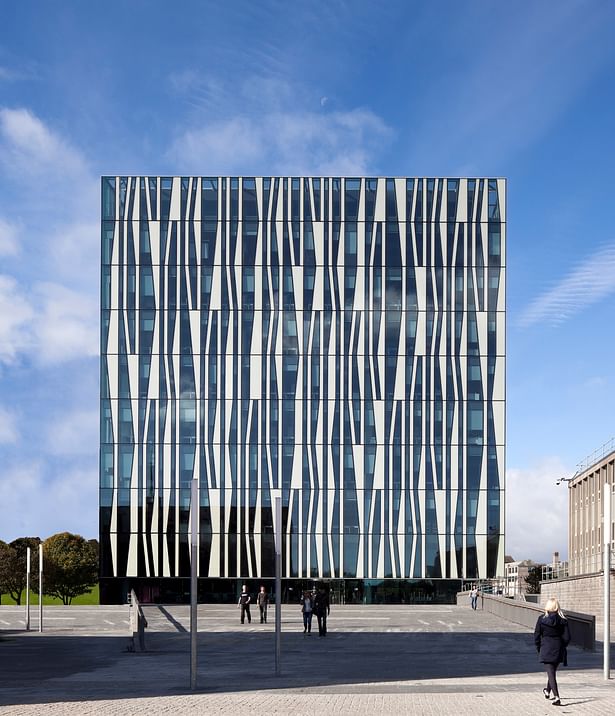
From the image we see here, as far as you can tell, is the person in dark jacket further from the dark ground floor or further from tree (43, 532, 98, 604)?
tree (43, 532, 98, 604)

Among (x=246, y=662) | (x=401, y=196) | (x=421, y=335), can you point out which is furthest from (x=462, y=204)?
(x=246, y=662)

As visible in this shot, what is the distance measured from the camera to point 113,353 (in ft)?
290

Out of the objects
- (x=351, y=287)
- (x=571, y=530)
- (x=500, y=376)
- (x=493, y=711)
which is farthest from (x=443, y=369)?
(x=493, y=711)

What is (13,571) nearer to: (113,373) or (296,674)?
(113,373)

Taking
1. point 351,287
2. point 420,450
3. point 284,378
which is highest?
point 351,287

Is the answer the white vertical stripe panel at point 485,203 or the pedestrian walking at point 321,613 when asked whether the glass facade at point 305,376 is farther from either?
the pedestrian walking at point 321,613

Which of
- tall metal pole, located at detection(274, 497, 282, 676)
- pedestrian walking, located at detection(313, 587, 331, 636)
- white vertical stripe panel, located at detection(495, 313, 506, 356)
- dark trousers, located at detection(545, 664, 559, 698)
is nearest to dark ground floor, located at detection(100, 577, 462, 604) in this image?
white vertical stripe panel, located at detection(495, 313, 506, 356)

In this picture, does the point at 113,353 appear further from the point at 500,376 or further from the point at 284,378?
the point at 500,376

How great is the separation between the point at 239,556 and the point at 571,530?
111 feet

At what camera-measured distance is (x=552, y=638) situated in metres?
16.8

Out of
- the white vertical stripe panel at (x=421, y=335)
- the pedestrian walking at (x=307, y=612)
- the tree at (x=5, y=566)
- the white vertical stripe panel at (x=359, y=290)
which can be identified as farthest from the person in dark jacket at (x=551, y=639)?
the tree at (x=5, y=566)

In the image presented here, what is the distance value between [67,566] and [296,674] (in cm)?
10284

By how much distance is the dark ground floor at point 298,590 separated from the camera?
283ft

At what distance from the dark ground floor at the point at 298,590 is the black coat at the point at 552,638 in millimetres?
70444
